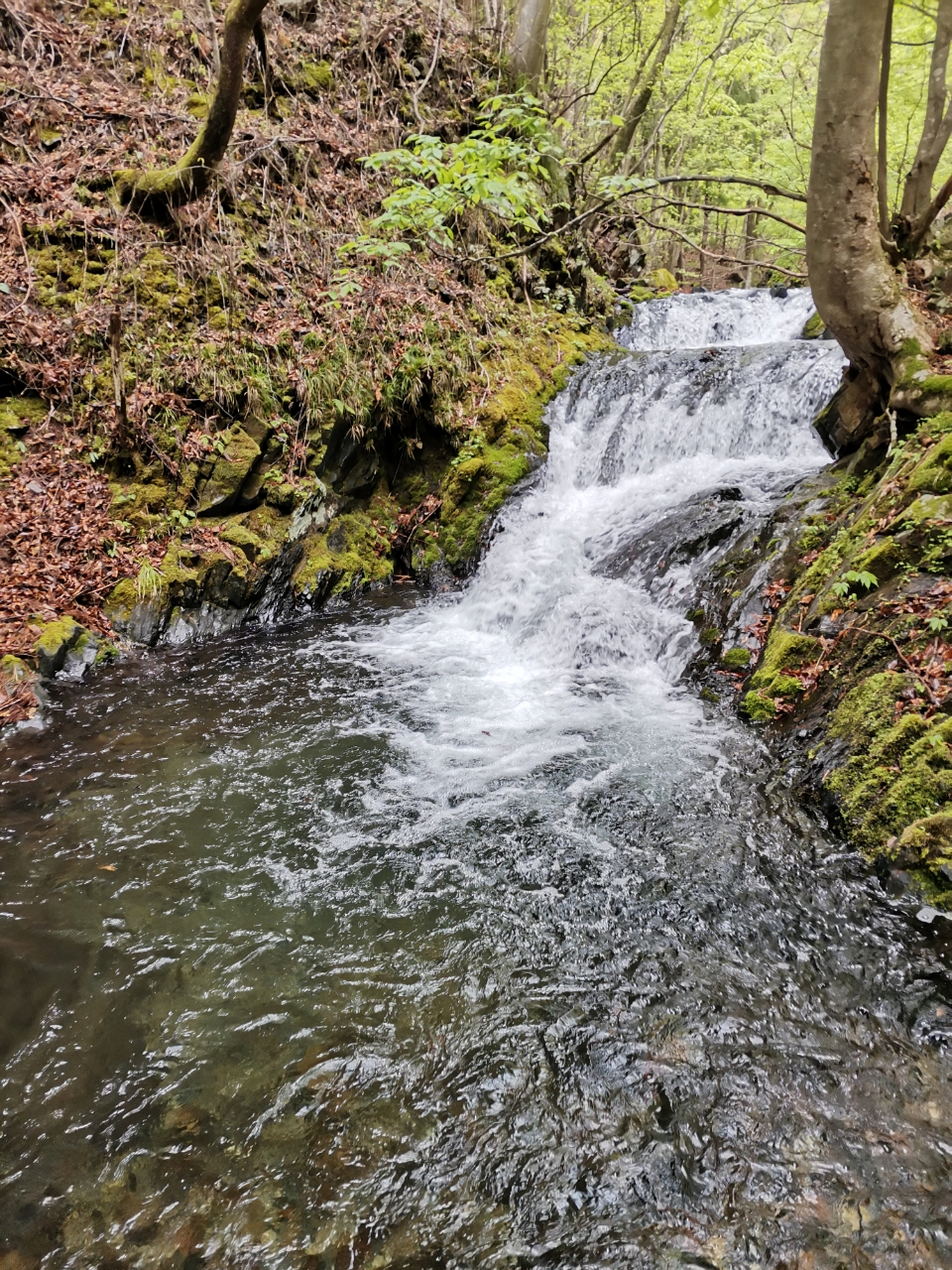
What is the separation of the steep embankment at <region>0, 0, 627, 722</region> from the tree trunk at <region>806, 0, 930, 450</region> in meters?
4.36

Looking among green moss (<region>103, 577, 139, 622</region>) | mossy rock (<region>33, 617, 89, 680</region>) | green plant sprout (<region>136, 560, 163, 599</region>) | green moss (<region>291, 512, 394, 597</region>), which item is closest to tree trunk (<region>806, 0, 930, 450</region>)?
green moss (<region>291, 512, 394, 597</region>)

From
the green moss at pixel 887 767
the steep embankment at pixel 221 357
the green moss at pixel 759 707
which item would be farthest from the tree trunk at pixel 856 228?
the steep embankment at pixel 221 357

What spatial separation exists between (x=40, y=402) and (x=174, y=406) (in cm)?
124

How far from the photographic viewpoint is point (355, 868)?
3590 millimetres

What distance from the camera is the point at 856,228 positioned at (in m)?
5.10

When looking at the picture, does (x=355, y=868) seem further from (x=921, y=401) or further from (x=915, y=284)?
(x=915, y=284)

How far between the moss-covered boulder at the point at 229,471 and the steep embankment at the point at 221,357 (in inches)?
0.9

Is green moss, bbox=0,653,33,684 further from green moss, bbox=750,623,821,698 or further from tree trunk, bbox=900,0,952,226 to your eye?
tree trunk, bbox=900,0,952,226

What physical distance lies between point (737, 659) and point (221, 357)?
6.35 m

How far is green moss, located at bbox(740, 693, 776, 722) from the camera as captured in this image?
4.78 meters

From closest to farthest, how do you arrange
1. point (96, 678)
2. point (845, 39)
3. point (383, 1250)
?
point (383, 1250)
point (845, 39)
point (96, 678)

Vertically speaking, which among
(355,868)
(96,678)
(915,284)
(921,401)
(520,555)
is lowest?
(96,678)

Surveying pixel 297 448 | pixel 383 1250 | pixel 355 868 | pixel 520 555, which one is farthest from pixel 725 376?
pixel 383 1250

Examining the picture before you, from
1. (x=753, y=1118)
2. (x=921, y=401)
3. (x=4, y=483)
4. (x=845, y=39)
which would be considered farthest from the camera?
(x=4, y=483)
